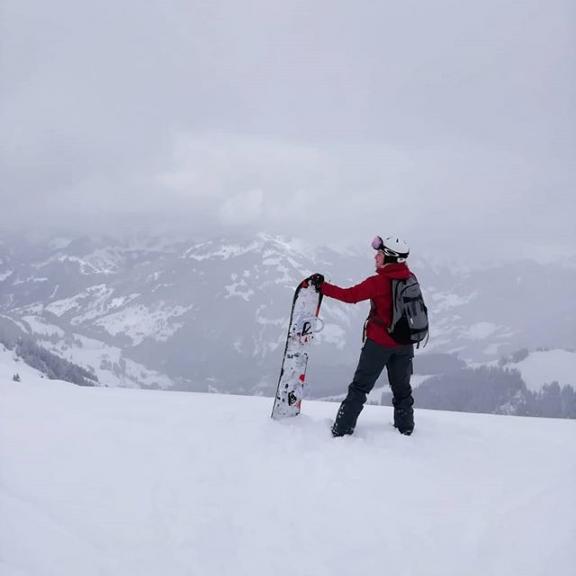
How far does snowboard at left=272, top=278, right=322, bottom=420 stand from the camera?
755cm

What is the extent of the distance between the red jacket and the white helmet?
0.15m

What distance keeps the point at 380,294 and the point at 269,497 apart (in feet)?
10.6

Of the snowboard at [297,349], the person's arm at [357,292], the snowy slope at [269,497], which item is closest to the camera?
the snowy slope at [269,497]

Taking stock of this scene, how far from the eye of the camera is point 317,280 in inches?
287

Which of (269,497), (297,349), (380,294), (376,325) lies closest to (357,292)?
(380,294)

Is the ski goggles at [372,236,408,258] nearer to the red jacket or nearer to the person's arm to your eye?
the red jacket

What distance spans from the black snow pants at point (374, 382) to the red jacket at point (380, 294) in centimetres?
18

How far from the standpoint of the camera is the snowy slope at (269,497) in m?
4.10

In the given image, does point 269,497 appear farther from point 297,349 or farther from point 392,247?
point 392,247

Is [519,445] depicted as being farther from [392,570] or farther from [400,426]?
[392,570]

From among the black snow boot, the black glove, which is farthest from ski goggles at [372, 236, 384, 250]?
the black snow boot

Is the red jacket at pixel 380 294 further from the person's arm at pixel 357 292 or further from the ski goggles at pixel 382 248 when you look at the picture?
the ski goggles at pixel 382 248

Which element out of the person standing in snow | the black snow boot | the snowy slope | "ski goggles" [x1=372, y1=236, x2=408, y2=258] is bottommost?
the snowy slope

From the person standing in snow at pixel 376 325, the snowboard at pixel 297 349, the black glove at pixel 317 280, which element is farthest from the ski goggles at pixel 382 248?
the snowboard at pixel 297 349
